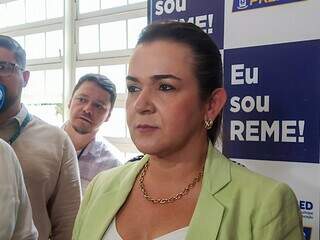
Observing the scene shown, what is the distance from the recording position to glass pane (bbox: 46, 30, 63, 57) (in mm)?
4027

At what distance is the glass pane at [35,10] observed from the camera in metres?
4.24

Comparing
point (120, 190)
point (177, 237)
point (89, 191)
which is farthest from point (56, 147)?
point (177, 237)

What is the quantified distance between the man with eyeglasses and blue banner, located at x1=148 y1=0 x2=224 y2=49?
57 cm

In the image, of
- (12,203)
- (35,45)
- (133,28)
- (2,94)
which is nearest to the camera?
(12,203)

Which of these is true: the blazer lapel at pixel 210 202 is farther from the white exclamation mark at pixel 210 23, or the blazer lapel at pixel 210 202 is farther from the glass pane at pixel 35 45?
the glass pane at pixel 35 45

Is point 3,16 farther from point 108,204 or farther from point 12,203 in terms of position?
point 108,204

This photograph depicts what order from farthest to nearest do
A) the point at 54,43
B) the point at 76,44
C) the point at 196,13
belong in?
the point at 54,43
the point at 76,44
the point at 196,13

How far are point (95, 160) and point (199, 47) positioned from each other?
1.43 meters

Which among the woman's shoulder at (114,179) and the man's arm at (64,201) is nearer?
the woman's shoulder at (114,179)

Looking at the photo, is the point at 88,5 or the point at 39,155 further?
the point at 88,5

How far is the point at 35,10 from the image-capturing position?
4.32m

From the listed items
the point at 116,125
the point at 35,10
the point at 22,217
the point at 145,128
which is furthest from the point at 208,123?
the point at 35,10

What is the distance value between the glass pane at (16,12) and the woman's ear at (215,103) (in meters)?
3.89

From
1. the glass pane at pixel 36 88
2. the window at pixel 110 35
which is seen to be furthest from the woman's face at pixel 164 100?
the glass pane at pixel 36 88
